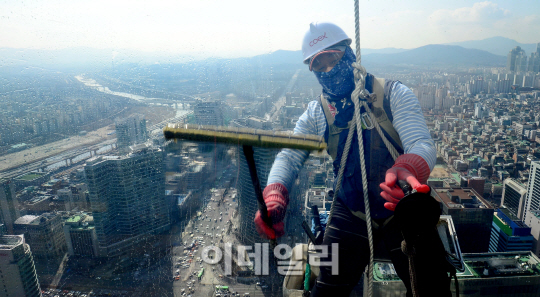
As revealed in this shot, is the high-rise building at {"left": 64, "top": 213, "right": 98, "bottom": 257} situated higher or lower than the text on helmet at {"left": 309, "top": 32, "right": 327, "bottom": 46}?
lower

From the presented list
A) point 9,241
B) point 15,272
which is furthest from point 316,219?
point 9,241

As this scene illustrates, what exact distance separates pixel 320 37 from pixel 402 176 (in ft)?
1.60

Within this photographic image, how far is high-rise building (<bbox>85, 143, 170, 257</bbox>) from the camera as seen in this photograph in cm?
516

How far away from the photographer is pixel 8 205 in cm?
673

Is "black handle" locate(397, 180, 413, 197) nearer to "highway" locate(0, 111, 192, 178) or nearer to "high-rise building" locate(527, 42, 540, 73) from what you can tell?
"highway" locate(0, 111, 192, 178)

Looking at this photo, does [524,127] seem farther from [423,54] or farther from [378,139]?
[378,139]

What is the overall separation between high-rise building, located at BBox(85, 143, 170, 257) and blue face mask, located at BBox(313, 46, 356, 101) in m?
4.35

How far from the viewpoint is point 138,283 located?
18.2 feet

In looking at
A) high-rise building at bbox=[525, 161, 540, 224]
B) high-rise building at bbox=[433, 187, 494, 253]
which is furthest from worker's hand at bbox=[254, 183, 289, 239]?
high-rise building at bbox=[525, 161, 540, 224]

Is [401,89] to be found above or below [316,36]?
below

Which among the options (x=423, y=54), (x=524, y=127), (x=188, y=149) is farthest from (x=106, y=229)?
(x=524, y=127)

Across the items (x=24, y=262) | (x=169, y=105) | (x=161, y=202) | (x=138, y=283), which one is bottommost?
(x=138, y=283)

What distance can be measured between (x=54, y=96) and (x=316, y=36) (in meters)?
9.93

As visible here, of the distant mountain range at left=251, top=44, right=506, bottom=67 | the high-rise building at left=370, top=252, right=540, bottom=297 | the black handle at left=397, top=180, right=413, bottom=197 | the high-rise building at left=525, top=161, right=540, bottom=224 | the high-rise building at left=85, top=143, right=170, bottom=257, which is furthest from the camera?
the distant mountain range at left=251, top=44, right=506, bottom=67
